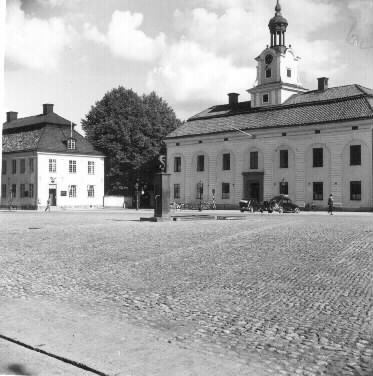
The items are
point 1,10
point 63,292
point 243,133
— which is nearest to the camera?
point 63,292

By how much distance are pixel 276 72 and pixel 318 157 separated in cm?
1262

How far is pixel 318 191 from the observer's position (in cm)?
4888

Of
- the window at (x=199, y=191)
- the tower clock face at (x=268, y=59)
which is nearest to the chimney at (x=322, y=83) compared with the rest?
the tower clock face at (x=268, y=59)

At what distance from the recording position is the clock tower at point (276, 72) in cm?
5650

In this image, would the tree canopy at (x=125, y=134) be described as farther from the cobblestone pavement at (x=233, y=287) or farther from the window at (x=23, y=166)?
the cobblestone pavement at (x=233, y=287)

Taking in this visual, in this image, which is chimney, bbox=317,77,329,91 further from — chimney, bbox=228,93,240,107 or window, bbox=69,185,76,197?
window, bbox=69,185,76,197

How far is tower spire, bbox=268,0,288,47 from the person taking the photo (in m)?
56.2

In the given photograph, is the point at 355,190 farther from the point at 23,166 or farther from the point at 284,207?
the point at 23,166

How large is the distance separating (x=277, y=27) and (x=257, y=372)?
56568 millimetres

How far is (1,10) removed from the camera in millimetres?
10656

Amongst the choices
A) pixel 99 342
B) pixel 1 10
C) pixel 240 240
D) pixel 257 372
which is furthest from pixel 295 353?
pixel 240 240

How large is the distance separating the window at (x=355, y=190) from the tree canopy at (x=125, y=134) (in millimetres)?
25254

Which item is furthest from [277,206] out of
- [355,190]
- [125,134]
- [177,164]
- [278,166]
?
[125,134]

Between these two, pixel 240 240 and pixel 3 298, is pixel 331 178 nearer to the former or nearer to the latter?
pixel 240 240
